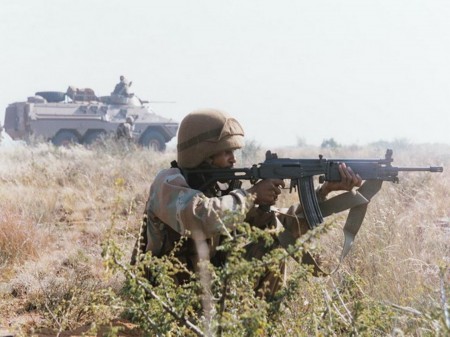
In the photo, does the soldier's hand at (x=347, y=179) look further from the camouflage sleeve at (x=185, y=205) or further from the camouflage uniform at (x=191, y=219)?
the camouflage sleeve at (x=185, y=205)

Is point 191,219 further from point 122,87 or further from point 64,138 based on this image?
point 122,87

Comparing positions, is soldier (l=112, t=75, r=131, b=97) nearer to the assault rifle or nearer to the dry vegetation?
the dry vegetation

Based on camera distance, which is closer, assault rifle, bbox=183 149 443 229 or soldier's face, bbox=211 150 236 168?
assault rifle, bbox=183 149 443 229

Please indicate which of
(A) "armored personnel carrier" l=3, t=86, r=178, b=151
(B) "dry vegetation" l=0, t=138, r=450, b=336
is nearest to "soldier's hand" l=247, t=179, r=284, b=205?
(B) "dry vegetation" l=0, t=138, r=450, b=336

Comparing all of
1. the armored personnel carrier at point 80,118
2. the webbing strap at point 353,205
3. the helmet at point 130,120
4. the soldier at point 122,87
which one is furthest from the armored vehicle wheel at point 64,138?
the webbing strap at point 353,205

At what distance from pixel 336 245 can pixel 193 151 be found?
168cm

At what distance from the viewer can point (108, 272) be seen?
2385mm

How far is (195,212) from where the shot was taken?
3340 mm

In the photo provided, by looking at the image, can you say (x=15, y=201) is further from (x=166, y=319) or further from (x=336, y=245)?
(x=166, y=319)

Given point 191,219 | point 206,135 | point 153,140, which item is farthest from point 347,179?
point 153,140

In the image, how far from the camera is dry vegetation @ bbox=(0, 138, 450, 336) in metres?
2.77

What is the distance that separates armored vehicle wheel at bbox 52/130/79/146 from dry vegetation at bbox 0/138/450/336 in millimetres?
15215

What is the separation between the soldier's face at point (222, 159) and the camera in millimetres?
3785

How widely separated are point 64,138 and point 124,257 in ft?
74.6
